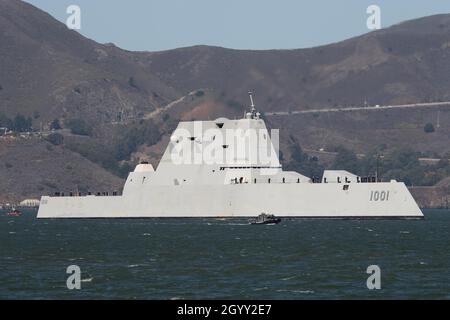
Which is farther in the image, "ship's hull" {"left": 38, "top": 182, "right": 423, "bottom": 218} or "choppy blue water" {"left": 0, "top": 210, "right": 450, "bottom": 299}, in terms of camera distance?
"ship's hull" {"left": 38, "top": 182, "right": 423, "bottom": 218}

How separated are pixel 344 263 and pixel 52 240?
30.1 meters

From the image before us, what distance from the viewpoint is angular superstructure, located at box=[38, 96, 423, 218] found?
10312 centimetres

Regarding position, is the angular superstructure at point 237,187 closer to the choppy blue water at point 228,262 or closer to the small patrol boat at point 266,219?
the small patrol boat at point 266,219

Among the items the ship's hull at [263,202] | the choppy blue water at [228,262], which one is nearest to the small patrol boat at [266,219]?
the choppy blue water at [228,262]

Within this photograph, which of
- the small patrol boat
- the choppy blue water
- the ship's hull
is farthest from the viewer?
the ship's hull

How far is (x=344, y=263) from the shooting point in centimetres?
5828

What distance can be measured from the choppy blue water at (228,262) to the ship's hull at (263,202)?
4.81 m

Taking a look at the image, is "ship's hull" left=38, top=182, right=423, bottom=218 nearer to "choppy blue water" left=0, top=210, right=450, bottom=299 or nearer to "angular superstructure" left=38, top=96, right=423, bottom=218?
"angular superstructure" left=38, top=96, right=423, bottom=218

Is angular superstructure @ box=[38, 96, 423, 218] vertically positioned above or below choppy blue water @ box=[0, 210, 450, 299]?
above

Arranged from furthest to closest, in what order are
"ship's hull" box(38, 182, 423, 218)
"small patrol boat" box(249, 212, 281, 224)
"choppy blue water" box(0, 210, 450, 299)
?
"ship's hull" box(38, 182, 423, 218), "small patrol boat" box(249, 212, 281, 224), "choppy blue water" box(0, 210, 450, 299)

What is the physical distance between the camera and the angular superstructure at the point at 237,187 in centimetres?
10312

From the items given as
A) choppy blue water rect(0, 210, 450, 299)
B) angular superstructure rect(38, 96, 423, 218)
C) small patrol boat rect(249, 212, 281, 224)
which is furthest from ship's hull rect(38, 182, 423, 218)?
choppy blue water rect(0, 210, 450, 299)

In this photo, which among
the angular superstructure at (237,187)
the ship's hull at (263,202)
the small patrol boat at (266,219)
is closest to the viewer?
the small patrol boat at (266,219)

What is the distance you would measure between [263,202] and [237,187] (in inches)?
118
